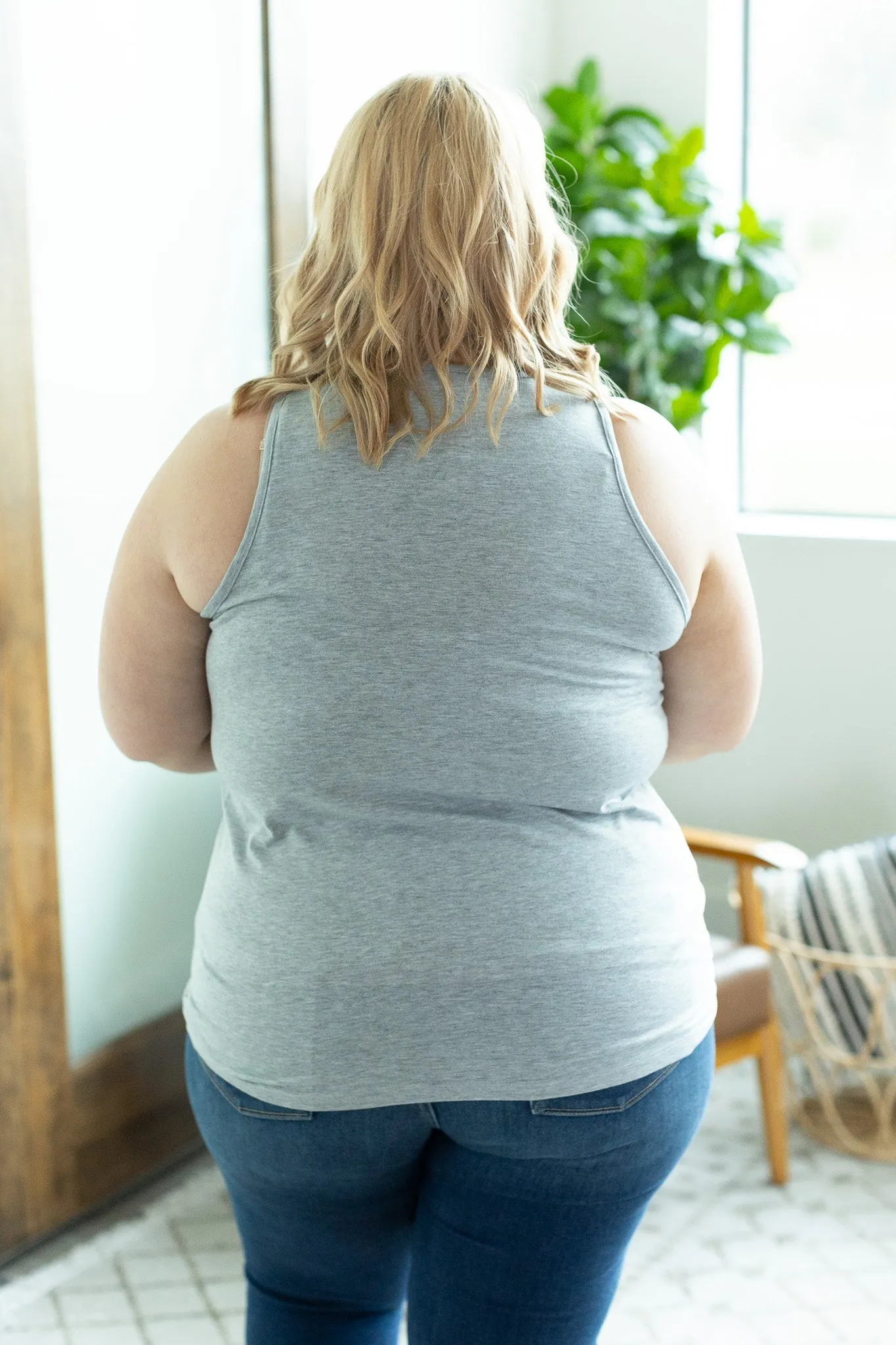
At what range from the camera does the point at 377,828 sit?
79 cm

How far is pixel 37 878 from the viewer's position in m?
1.80

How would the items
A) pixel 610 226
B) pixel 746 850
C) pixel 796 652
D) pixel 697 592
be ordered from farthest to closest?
pixel 796 652, pixel 610 226, pixel 746 850, pixel 697 592

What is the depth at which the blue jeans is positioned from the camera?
2.71 feet

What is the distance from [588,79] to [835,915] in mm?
1687

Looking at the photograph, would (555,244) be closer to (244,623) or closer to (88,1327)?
(244,623)

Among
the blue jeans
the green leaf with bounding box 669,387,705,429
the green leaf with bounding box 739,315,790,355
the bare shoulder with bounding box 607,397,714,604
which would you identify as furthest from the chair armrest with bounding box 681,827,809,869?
the bare shoulder with bounding box 607,397,714,604

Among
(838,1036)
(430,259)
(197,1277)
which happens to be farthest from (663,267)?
(197,1277)

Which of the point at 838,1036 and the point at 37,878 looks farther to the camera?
the point at 838,1036

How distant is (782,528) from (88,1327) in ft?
6.46

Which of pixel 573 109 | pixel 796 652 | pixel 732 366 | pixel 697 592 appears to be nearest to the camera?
pixel 697 592

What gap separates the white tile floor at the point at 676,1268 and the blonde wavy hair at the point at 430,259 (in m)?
1.44

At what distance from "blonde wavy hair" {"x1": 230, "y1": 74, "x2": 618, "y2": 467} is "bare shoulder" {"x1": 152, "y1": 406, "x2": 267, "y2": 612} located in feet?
0.08

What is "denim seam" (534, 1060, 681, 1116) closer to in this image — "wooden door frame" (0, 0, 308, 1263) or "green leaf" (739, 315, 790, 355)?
"wooden door frame" (0, 0, 308, 1263)

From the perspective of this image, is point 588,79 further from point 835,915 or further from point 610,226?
point 835,915
